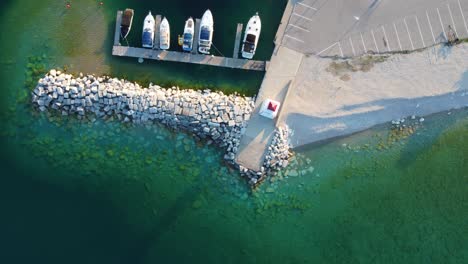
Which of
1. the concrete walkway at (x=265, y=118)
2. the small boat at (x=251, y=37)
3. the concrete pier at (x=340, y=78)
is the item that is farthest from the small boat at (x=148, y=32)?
the concrete pier at (x=340, y=78)

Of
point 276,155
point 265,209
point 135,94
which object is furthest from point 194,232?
point 135,94

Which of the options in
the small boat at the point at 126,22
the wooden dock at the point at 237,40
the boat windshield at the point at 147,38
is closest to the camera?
the boat windshield at the point at 147,38

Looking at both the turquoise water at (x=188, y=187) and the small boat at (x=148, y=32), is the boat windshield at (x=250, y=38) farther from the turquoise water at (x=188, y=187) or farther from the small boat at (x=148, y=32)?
the small boat at (x=148, y=32)

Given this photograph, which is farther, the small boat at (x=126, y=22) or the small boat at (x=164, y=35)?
the small boat at (x=126, y=22)

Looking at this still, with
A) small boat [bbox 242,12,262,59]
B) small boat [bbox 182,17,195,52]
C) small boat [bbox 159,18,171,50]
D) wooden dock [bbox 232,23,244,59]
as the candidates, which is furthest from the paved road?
small boat [bbox 159,18,171,50]

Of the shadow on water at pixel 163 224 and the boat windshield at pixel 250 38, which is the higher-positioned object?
the boat windshield at pixel 250 38

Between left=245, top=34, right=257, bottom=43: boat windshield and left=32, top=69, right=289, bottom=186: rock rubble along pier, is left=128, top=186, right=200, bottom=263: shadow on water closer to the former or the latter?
left=32, top=69, right=289, bottom=186: rock rubble along pier
